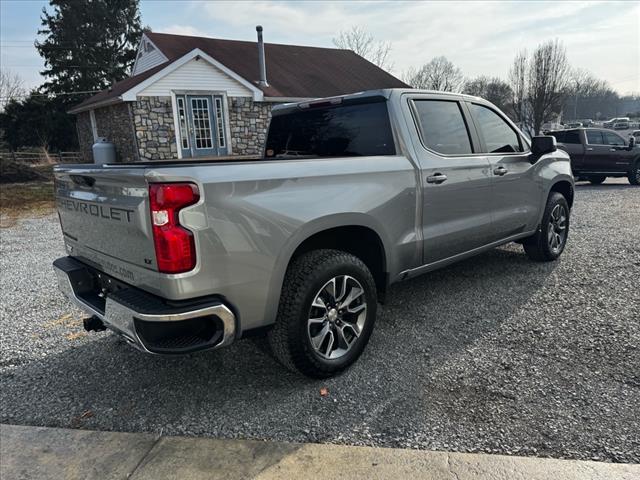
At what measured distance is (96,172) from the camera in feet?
8.68

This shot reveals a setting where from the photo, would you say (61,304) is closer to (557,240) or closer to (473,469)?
(473,469)

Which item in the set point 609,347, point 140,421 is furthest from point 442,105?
point 140,421

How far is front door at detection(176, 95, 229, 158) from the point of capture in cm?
1669

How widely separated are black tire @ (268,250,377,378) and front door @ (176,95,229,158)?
49.2 ft

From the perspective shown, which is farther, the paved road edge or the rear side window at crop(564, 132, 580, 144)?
the rear side window at crop(564, 132, 580, 144)

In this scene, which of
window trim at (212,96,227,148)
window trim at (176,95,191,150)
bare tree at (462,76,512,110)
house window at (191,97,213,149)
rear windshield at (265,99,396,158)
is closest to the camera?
rear windshield at (265,99,396,158)

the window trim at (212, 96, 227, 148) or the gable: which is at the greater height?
the gable

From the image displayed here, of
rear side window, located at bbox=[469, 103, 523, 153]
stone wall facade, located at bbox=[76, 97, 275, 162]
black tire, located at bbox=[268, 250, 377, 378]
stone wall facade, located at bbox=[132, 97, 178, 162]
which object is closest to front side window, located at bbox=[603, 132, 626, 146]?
stone wall facade, located at bbox=[76, 97, 275, 162]

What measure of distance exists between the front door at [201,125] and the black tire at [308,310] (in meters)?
15.0

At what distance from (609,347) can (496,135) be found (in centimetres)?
218

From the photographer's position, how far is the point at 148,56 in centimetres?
2005

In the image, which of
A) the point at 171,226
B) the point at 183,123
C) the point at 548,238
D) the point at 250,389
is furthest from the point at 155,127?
the point at 171,226

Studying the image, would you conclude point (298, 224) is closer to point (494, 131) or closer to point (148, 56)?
point (494, 131)

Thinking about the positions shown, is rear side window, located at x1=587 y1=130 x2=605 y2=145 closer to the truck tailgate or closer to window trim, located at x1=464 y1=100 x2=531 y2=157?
window trim, located at x1=464 y1=100 x2=531 y2=157
